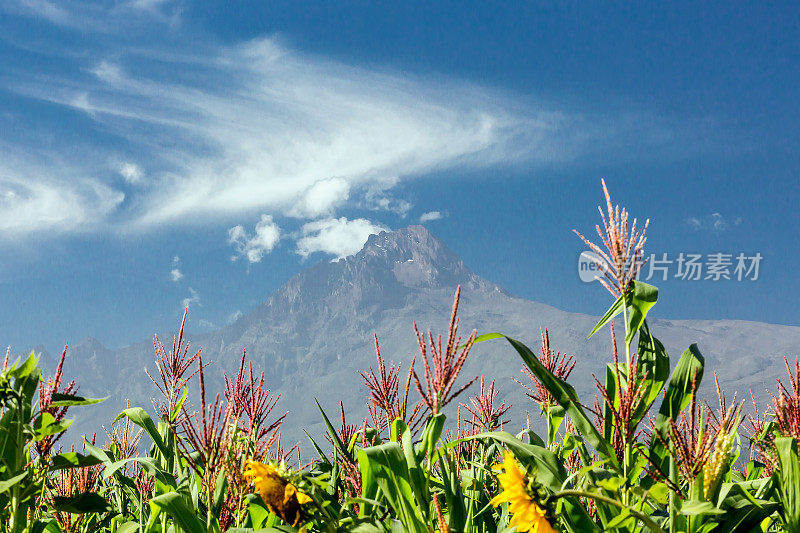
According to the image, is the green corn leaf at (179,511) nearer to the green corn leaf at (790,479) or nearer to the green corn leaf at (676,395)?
the green corn leaf at (676,395)

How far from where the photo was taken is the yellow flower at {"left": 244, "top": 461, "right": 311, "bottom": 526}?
5.16ft

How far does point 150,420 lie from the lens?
9.97 ft

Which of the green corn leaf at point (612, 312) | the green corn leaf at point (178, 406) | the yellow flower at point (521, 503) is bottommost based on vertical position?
the yellow flower at point (521, 503)

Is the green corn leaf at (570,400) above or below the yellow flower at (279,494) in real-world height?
above

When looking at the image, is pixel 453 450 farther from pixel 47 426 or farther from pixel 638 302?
pixel 47 426

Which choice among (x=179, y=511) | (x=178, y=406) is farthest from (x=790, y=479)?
(x=178, y=406)

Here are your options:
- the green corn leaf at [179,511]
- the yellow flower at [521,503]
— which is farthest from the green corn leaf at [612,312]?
the green corn leaf at [179,511]

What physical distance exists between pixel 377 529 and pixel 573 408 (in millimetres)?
993

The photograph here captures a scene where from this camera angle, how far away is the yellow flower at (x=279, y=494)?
5.16 ft

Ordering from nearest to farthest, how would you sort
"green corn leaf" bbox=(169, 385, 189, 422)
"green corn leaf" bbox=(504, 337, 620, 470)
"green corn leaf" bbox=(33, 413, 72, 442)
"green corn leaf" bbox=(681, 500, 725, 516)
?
"green corn leaf" bbox=(681, 500, 725, 516)
"green corn leaf" bbox=(504, 337, 620, 470)
"green corn leaf" bbox=(33, 413, 72, 442)
"green corn leaf" bbox=(169, 385, 189, 422)

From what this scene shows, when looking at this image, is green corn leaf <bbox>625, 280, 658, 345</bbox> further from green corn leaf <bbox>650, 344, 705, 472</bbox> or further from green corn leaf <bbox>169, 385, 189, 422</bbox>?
green corn leaf <bbox>169, 385, 189, 422</bbox>

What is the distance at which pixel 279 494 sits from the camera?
5.21ft

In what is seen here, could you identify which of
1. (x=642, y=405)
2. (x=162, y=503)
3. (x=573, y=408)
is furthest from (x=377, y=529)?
(x=642, y=405)

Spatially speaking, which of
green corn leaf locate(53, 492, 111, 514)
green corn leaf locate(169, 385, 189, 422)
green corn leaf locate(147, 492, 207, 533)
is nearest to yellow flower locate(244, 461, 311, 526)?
green corn leaf locate(147, 492, 207, 533)
